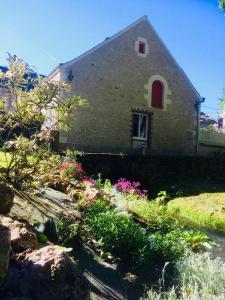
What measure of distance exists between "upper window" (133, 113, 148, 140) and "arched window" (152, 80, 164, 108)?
98cm

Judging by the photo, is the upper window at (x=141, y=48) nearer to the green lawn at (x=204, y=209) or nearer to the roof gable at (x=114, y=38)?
the roof gable at (x=114, y=38)

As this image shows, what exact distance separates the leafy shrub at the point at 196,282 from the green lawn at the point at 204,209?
5.73m

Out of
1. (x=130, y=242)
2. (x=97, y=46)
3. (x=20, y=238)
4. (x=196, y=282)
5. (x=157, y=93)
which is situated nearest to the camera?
(x=20, y=238)

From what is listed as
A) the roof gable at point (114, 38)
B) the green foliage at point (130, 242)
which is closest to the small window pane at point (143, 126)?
the roof gable at point (114, 38)

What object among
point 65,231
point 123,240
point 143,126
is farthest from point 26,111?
point 143,126

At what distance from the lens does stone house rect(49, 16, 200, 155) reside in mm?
20719

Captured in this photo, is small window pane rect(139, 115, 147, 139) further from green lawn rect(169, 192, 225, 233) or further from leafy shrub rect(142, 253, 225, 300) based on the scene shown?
leafy shrub rect(142, 253, 225, 300)

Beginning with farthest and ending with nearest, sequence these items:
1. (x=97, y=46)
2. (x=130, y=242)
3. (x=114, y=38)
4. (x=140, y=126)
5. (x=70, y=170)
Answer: (x=140, y=126)
(x=114, y=38)
(x=97, y=46)
(x=70, y=170)
(x=130, y=242)

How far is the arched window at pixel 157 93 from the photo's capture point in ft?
77.2

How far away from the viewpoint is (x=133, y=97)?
22.6 meters

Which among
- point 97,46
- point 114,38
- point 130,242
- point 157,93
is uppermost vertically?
point 114,38

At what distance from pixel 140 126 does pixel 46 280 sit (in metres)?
19.7

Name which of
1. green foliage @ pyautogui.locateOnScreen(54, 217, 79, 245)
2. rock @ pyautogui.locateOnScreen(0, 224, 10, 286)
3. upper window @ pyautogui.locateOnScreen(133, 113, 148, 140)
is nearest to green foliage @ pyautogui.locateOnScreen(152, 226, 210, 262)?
green foliage @ pyautogui.locateOnScreen(54, 217, 79, 245)

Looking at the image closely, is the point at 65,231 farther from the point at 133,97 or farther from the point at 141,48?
the point at 141,48
